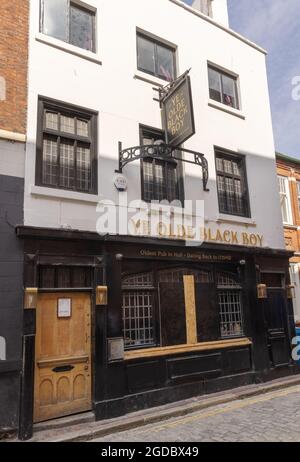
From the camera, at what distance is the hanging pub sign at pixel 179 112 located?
8.09 meters

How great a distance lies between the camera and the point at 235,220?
10.0m

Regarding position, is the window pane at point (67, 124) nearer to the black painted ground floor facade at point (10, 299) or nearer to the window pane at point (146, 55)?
the black painted ground floor facade at point (10, 299)

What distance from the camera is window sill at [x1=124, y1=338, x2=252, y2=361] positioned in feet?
25.0

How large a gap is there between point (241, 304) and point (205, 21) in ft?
26.7

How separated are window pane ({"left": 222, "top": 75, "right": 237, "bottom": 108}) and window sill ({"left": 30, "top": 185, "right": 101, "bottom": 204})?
18.9ft

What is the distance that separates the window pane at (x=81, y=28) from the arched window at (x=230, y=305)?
6.30 meters

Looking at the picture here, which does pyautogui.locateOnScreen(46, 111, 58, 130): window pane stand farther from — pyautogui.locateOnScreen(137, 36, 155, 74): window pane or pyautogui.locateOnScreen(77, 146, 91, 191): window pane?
pyautogui.locateOnScreen(137, 36, 155, 74): window pane

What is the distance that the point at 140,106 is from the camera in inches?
352

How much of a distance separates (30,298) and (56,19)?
6.01 meters

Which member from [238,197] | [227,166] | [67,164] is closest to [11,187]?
[67,164]

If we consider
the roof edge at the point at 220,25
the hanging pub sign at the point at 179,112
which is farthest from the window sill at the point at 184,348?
the roof edge at the point at 220,25

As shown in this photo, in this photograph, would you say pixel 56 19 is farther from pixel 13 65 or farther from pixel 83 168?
pixel 83 168

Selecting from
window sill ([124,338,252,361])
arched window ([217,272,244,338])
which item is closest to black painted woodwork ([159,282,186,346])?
window sill ([124,338,252,361])

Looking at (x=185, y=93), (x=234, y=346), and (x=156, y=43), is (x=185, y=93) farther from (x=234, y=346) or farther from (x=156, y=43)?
(x=234, y=346)
